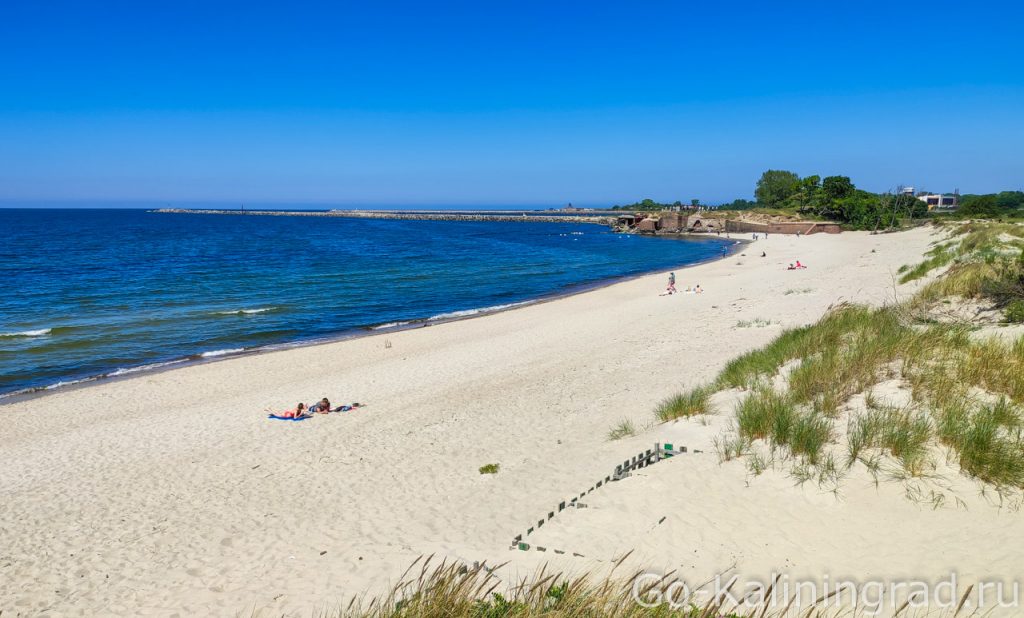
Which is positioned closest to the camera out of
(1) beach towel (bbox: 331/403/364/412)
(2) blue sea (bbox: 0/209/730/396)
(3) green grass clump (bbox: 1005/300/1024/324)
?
(3) green grass clump (bbox: 1005/300/1024/324)

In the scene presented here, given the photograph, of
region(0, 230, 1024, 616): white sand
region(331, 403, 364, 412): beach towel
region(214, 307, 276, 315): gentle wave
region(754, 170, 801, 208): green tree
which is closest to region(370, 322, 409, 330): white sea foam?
region(214, 307, 276, 315): gentle wave

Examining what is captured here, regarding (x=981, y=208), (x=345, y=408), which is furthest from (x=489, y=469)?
(x=981, y=208)

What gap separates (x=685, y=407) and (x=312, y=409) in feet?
26.8

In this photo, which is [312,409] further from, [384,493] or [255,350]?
[255,350]

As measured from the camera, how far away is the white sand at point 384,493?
5555 mm

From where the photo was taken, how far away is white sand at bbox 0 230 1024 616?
555 cm

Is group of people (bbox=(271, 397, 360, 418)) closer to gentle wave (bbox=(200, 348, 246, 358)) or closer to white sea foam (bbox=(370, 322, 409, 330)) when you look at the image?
gentle wave (bbox=(200, 348, 246, 358))

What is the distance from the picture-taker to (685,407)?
912 cm

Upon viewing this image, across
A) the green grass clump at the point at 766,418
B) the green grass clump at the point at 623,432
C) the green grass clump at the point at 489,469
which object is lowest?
the green grass clump at the point at 489,469

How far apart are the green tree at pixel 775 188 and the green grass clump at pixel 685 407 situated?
369ft

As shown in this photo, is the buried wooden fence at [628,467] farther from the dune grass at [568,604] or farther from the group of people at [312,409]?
the group of people at [312,409]

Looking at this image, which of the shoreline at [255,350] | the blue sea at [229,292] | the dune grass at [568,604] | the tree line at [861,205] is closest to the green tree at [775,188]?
the tree line at [861,205]

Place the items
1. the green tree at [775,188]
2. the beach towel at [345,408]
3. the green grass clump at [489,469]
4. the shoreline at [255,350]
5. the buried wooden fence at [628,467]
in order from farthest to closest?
the green tree at [775,188] < the shoreline at [255,350] < the beach towel at [345,408] < the green grass clump at [489,469] < the buried wooden fence at [628,467]

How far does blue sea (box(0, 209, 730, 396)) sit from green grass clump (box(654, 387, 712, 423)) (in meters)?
15.9
